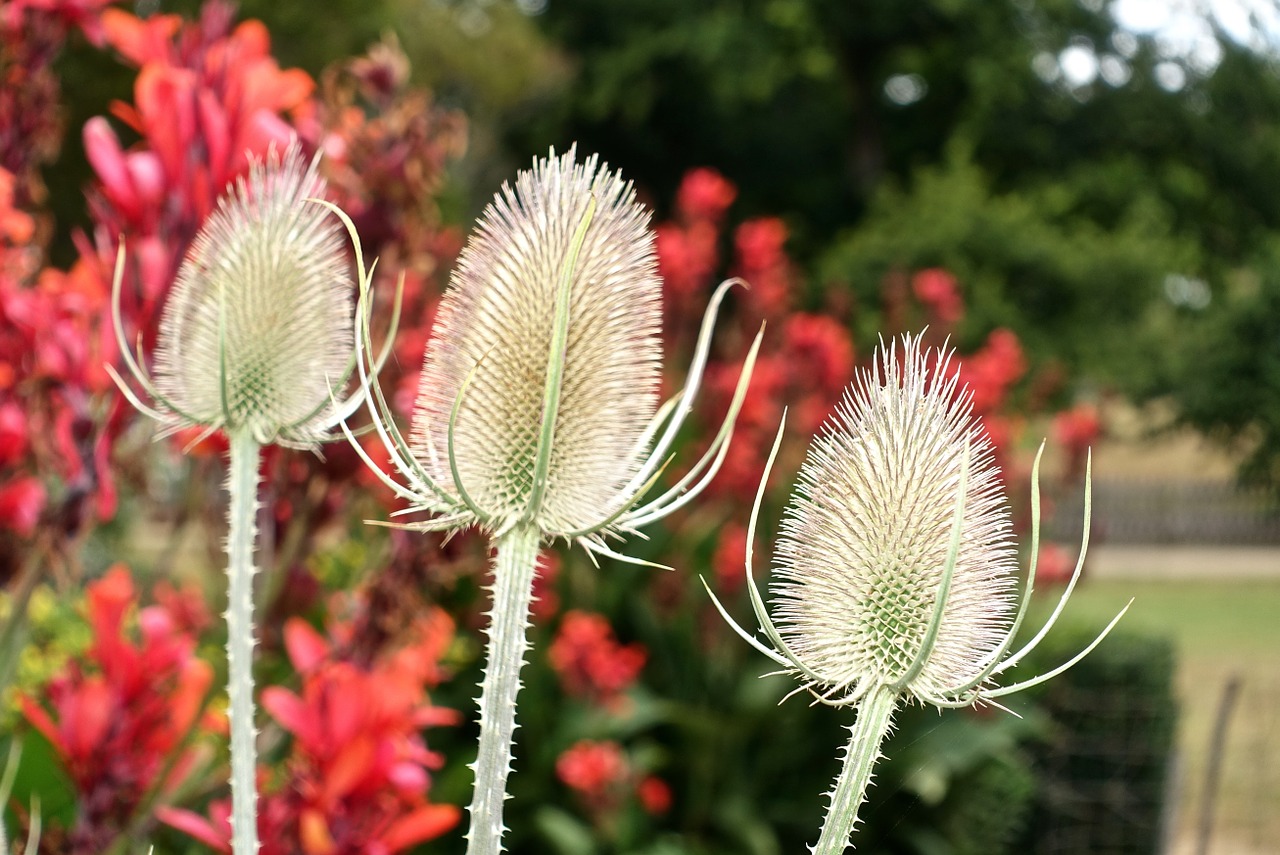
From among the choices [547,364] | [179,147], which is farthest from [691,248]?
[547,364]

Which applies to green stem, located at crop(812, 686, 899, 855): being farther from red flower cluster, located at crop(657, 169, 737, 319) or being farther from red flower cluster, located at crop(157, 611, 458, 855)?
red flower cluster, located at crop(657, 169, 737, 319)

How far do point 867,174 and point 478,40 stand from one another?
762 centimetres

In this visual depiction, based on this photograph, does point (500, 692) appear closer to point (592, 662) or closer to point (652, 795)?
point (592, 662)

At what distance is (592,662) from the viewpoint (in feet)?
13.1

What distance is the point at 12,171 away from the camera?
69.8 inches

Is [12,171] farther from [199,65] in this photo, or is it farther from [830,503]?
[830,503]

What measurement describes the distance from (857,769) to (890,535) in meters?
0.16

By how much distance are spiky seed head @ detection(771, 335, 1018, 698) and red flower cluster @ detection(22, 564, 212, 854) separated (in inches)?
35.0

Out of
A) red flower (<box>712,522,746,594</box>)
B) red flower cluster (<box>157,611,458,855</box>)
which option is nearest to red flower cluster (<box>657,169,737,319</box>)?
red flower (<box>712,522,746,594</box>)

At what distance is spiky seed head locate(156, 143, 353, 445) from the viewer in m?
1.04

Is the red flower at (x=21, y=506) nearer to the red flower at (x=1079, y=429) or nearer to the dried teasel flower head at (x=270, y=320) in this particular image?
the dried teasel flower head at (x=270, y=320)

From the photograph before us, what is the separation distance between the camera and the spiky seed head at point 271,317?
1.04 meters

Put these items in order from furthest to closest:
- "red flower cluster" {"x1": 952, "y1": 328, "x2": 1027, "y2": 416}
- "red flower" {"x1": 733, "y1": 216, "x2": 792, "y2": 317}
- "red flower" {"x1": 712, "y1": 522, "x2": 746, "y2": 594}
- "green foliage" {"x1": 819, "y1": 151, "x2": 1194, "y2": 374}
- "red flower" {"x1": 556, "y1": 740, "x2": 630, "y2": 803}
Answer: "green foliage" {"x1": 819, "y1": 151, "x2": 1194, "y2": 374} → "red flower" {"x1": 733, "y1": 216, "x2": 792, "y2": 317} → "red flower cluster" {"x1": 952, "y1": 328, "x2": 1027, "y2": 416} → "red flower" {"x1": 712, "y1": 522, "x2": 746, "y2": 594} → "red flower" {"x1": 556, "y1": 740, "x2": 630, "y2": 803}

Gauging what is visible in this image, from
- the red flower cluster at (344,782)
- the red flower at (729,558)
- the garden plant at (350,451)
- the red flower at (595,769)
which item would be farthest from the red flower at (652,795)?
the red flower cluster at (344,782)
